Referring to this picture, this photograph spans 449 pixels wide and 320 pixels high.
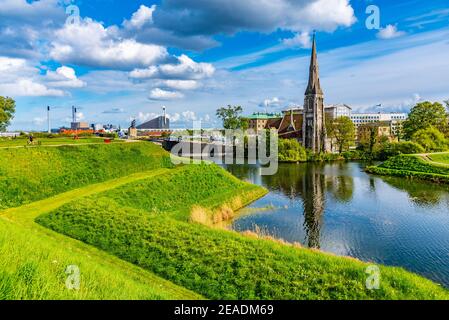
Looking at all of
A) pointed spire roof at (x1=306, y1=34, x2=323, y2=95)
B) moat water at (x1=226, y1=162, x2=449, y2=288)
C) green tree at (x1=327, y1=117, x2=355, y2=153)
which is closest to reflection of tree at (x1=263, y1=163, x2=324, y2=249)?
moat water at (x1=226, y1=162, x2=449, y2=288)

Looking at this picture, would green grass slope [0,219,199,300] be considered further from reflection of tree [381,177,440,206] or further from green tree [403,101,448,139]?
green tree [403,101,448,139]

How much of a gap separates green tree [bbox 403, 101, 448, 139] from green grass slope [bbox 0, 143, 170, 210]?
92.6m

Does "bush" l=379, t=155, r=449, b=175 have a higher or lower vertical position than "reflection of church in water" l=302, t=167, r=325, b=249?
higher

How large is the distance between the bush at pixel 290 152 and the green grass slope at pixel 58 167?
169ft

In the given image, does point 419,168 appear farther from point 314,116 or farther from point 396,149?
point 314,116

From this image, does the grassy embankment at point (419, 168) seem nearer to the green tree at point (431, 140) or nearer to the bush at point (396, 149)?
the bush at point (396, 149)

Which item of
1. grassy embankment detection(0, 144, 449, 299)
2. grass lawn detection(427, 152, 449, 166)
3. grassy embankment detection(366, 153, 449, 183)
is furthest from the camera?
grass lawn detection(427, 152, 449, 166)

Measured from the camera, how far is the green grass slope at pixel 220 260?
1571 cm

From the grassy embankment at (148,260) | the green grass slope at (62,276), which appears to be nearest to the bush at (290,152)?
the grassy embankment at (148,260)

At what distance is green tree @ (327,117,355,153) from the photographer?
377 ft

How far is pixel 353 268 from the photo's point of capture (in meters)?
17.1

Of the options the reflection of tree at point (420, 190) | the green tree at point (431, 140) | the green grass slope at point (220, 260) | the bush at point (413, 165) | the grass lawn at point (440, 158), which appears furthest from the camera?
the green tree at point (431, 140)
